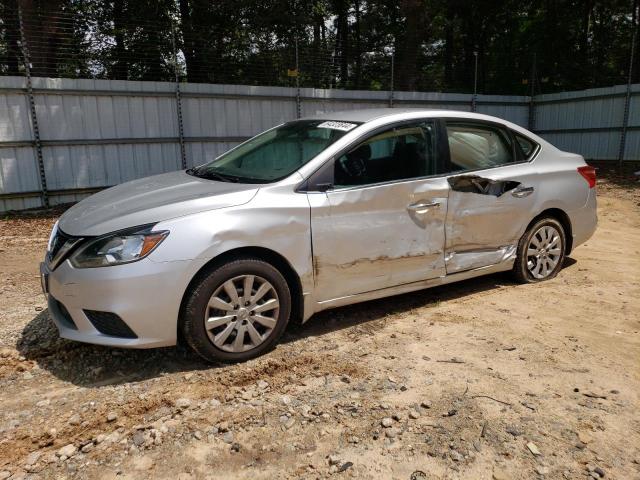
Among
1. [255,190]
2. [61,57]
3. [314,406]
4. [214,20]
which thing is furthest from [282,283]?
[214,20]

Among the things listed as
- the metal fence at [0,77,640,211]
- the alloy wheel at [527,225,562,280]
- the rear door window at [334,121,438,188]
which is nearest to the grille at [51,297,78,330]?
the rear door window at [334,121,438,188]

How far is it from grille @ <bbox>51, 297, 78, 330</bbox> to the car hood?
48 centimetres

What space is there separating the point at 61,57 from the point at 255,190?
874 cm

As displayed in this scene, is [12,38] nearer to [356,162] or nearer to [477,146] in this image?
[356,162]

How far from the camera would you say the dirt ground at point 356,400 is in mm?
2502

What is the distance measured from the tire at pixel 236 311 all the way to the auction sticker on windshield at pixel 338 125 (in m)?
1.29

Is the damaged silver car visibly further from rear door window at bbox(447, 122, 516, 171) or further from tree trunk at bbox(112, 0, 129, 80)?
tree trunk at bbox(112, 0, 129, 80)

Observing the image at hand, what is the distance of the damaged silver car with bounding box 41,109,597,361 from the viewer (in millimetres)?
3143

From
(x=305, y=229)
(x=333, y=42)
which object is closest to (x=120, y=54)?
(x=333, y=42)

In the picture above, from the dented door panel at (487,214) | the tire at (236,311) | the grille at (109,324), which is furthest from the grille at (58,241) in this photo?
the dented door panel at (487,214)

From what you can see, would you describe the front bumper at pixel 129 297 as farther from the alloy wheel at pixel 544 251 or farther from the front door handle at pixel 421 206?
the alloy wheel at pixel 544 251

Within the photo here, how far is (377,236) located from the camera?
3887mm

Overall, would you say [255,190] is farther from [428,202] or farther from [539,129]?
[539,129]

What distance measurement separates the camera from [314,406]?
2.98m
